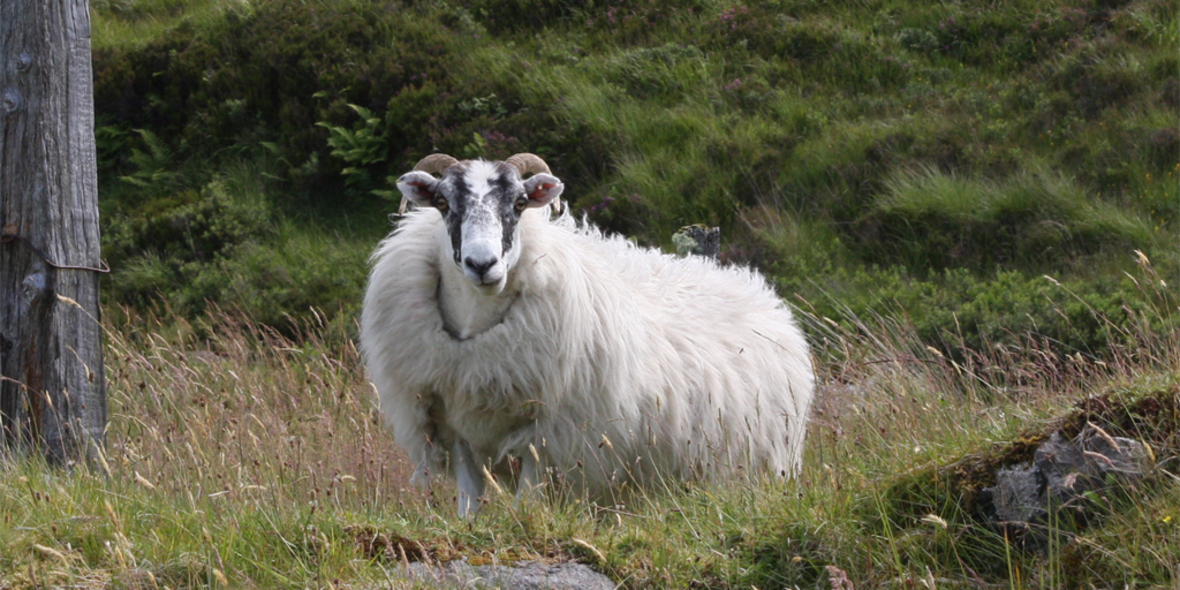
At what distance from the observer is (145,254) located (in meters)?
11.9

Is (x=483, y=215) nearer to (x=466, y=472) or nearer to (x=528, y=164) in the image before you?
(x=528, y=164)

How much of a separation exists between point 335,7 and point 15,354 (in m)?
9.88

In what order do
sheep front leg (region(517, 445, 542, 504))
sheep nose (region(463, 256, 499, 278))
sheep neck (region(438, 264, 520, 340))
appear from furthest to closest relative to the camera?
sheep neck (region(438, 264, 520, 340)), sheep front leg (region(517, 445, 542, 504)), sheep nose (region(463, 256, 499, 278))

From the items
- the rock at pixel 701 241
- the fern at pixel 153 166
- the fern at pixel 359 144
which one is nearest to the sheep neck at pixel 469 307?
the rock at pixel 701 241

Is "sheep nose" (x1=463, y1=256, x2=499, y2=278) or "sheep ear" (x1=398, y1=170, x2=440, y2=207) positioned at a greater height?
"sheep ear" (x1=398, y1=170, x2=440, y2=207)

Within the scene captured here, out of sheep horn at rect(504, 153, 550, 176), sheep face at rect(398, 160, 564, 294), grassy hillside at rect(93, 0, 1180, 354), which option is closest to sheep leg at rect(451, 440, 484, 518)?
sheep face at rect(398, 160, 564, 294)

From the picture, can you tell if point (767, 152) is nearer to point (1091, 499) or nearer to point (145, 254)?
point (145, 254)

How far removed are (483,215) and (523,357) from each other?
0.68m

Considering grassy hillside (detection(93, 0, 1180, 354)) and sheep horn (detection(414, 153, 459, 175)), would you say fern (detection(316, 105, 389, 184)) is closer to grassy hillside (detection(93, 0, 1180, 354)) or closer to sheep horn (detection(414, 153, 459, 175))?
grassy hillside (detection(93, 0, 1180, 354))

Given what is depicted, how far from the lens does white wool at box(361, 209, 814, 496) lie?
16.5ft

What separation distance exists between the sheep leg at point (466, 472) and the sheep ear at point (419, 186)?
1177mm

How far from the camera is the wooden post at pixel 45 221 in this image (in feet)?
16.5

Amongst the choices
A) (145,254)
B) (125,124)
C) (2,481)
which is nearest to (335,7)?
(125,124)

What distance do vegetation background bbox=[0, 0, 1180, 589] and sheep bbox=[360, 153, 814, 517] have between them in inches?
15.4
